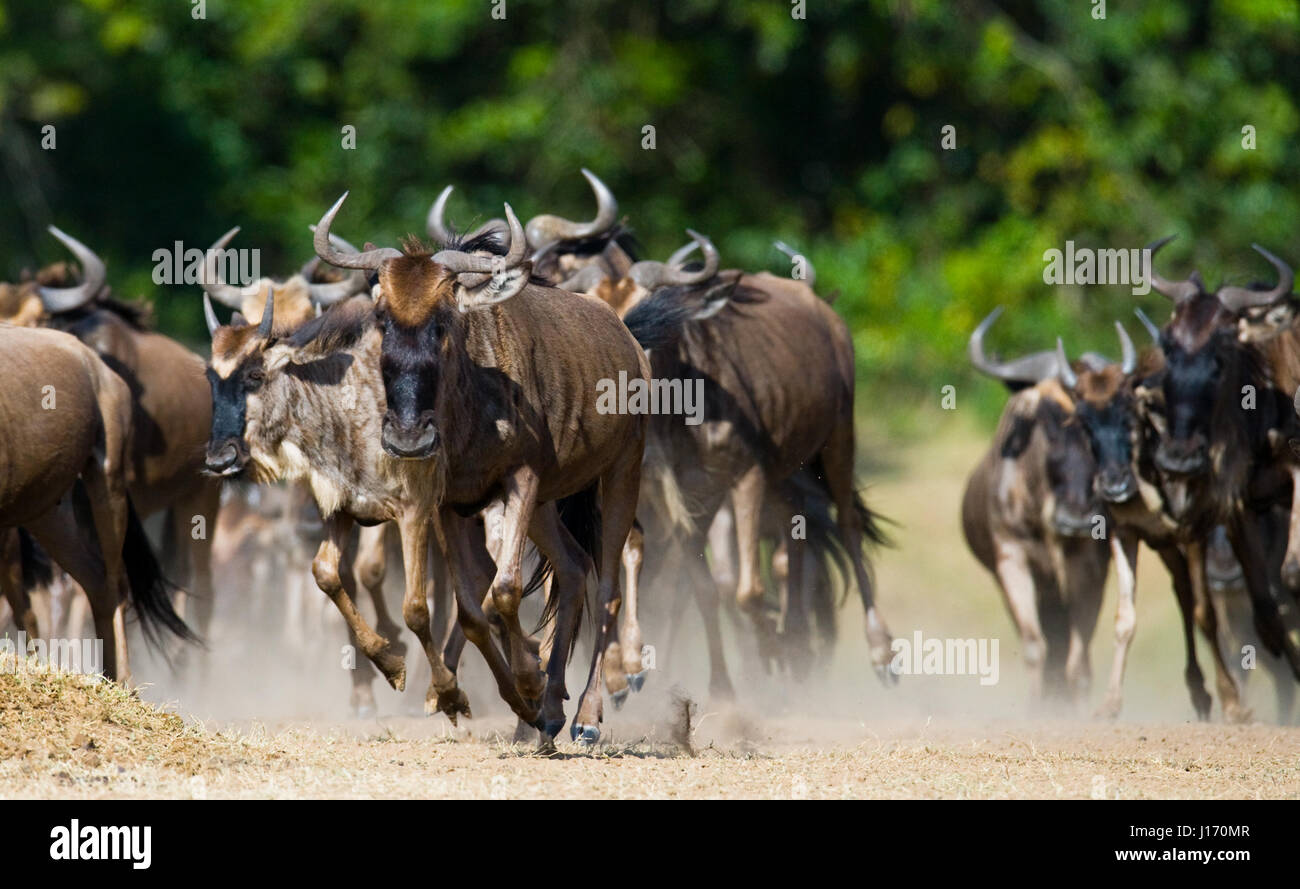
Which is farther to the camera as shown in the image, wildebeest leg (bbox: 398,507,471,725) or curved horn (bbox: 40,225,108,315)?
curved horn (bbox: 40,225,108,315)

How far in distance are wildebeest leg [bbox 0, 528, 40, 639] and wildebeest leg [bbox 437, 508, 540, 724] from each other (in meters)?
3.52

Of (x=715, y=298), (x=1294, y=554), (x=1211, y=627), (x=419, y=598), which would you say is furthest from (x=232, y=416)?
(x=1211, y=627)

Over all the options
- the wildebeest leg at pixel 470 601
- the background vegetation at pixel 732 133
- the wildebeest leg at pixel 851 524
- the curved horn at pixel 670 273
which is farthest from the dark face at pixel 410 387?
the background vegetation at pixel 732 133

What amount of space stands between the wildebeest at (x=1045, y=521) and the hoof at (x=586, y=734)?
557cm

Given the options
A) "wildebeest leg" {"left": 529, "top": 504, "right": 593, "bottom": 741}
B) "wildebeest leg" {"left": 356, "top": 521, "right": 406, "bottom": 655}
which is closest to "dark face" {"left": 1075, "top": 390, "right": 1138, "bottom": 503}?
"wildebeest leg" {"left": 356, "top": 521, "right": 406, "bottom": 655}

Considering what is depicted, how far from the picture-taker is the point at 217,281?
34.4 ft

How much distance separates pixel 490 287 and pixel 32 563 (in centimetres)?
500

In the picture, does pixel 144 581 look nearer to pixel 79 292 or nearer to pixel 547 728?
pixel 79 292

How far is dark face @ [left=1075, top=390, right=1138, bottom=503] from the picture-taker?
11938 millimetres

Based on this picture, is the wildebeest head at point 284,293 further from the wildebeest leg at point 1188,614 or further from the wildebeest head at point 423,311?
the wildebeest leg at point 1188,614

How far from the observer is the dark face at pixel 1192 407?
1114 cm

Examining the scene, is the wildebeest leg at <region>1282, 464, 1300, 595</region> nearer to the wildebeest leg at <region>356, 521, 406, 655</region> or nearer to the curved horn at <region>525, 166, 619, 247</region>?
the curved horn at <region>525, 166, 619, 247</region>
